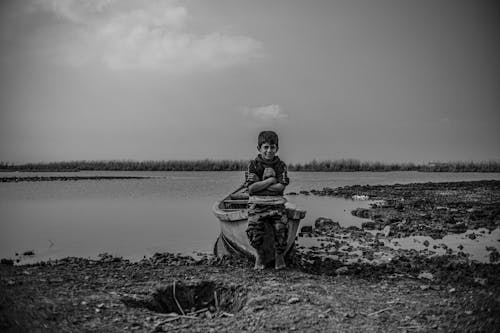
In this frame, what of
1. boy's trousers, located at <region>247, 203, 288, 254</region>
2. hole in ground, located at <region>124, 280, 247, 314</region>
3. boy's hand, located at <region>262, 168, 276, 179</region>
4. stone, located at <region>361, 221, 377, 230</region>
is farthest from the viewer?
stone, located at <region>361, 221, 377, 230</region>

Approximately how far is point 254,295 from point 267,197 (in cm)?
245

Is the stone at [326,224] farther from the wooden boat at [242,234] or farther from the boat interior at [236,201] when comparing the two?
the wooden boat at [242,234]

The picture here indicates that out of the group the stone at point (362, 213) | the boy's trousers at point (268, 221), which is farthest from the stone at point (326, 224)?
the boy's trousers at point (268, 221)

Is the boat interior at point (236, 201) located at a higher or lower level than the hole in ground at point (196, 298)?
higher

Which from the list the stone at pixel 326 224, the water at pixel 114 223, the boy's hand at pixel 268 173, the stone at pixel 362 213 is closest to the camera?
the boy's hand at pixel 268 173

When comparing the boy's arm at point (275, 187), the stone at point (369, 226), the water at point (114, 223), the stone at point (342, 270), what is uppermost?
the boy's arm at point (275, 187)

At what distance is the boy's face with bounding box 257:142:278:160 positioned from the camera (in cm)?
866

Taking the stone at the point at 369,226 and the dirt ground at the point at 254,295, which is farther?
the stone at the point at 369,226

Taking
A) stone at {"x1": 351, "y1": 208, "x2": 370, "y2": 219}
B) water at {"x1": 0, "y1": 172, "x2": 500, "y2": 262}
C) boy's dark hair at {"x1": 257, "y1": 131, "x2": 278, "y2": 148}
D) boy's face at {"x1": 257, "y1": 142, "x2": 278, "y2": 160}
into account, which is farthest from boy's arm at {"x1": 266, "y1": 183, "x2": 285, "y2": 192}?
stone at {"x1": 351, "y1": 208, "x2": 370, "y2": 219}

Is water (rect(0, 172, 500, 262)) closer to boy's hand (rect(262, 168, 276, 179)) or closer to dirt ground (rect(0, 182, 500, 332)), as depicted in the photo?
dirt ground (rect(0, 182, 500, 332))

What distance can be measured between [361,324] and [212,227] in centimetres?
1139

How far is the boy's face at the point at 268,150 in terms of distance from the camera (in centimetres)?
866

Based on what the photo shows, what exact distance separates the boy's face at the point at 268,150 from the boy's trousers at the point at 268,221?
1154 mm

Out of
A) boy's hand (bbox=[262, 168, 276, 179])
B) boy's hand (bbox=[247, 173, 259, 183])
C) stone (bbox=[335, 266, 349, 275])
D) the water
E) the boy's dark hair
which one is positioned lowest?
the water
